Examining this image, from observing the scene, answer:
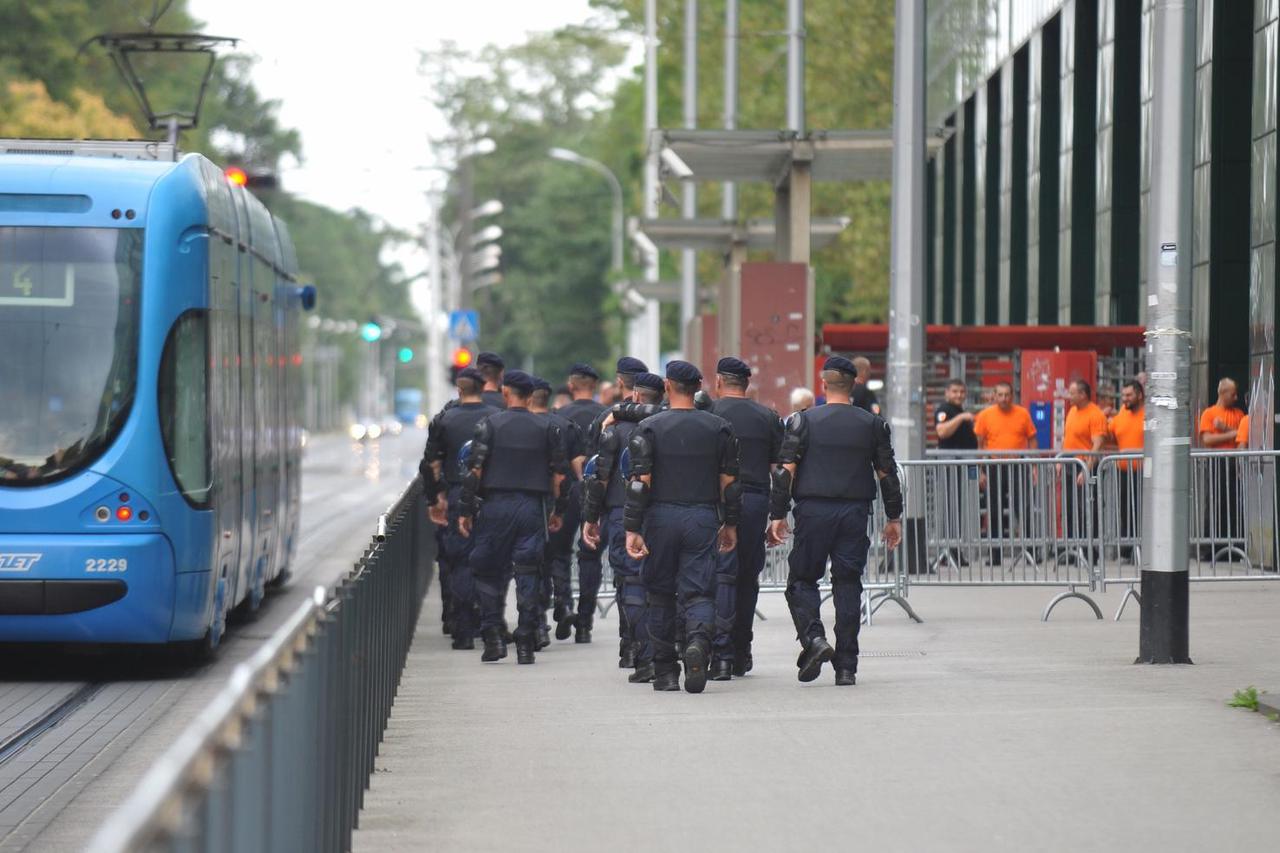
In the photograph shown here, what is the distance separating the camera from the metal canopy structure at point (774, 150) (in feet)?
76.8

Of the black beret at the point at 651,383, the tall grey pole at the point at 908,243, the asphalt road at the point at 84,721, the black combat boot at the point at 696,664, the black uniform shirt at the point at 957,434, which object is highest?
the tall grey pole at the point at 908,243

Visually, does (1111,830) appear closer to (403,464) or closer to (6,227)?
(6,227)

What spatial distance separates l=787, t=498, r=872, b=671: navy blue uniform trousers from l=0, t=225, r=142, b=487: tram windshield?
3.91 meters

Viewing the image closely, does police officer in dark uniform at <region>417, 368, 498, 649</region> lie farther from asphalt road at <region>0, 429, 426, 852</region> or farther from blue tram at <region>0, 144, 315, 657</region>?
blue tram at <region>0, 144, 315, 657</region>

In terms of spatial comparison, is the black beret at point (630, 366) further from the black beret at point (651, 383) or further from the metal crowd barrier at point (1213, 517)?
the metal crowd barrier at point (1213, 517)

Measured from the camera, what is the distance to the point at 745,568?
14078 millimetres

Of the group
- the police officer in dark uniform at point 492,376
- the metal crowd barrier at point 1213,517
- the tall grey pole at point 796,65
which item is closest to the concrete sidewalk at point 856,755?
the metal crowd barrier at point 1213,517

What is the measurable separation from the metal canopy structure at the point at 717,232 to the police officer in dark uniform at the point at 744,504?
46.5 feet

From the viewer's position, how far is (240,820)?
5.04m

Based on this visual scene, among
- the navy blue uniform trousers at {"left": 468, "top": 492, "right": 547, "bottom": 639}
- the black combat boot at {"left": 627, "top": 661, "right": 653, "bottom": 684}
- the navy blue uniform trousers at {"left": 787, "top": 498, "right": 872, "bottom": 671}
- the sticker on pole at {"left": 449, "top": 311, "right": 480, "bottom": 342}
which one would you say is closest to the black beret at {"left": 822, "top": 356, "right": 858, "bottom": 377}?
the navy blue uniform trousers at {"left": 787, "top": 498, "right": 872, "bottom": 671}

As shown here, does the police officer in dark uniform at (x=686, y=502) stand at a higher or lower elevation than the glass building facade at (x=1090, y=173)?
lower

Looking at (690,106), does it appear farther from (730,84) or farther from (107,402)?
(107,402)

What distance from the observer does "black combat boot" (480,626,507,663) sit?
15.3 metres

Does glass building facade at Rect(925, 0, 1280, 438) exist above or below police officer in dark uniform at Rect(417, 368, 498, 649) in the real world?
above
